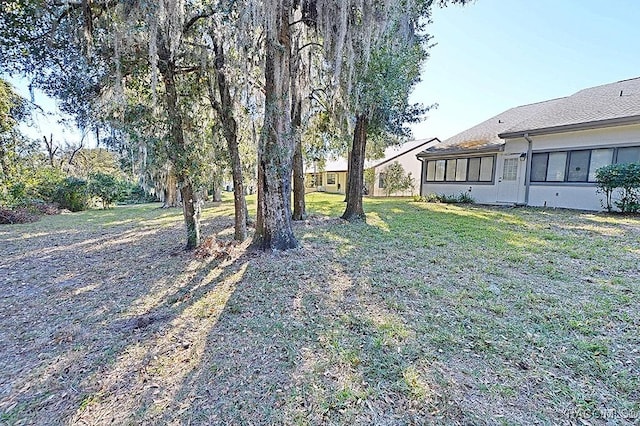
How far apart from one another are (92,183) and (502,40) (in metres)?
18.0

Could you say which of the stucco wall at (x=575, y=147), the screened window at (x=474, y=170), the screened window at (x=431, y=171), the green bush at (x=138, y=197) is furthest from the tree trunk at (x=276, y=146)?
the green bush at (x=138, y=197)

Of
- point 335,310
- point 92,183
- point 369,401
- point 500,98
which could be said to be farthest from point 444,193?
point 92,183

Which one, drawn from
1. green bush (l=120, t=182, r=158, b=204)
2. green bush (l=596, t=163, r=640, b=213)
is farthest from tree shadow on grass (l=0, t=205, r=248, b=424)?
green bush (l=120, t=182, r=158, b=204)

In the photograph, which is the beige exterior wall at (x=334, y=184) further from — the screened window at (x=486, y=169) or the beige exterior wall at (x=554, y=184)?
the screened window at (x=486, y=169)

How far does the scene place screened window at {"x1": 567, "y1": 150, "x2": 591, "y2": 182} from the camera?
967 centimetres

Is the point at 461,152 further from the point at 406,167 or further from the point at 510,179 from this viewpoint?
the point at 406,167

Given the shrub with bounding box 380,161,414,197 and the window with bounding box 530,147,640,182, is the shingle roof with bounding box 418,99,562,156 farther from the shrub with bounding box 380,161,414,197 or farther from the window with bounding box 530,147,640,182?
the shrub with bounding box 380,161,414,197

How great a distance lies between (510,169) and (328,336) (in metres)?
11.9

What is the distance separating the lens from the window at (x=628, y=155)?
865cm

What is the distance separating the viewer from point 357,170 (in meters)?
8.31

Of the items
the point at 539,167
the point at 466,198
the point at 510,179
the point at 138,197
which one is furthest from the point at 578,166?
the point at 138,197

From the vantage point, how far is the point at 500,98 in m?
15.7

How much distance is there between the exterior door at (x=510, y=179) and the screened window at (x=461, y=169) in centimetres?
164

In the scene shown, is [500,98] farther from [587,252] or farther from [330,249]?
[330,249]
